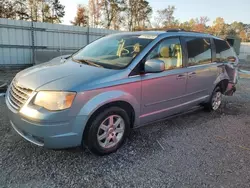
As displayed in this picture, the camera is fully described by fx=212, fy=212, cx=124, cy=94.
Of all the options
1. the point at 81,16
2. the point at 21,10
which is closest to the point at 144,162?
the point at 21,10

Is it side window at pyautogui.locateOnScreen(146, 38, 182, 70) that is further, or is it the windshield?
side window at pyautogui.locateOnScreen(146, 38, 182, 70)

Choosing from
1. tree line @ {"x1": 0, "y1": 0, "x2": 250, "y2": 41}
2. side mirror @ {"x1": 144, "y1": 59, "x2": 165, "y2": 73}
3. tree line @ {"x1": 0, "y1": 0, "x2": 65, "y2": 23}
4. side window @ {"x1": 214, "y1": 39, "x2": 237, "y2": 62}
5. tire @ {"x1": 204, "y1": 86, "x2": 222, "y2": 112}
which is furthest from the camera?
tree line @ {"x1": 0, "y1": 0, "x2": 250, "y2": 41}

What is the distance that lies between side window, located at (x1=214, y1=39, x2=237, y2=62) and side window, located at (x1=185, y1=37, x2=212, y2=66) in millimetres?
331

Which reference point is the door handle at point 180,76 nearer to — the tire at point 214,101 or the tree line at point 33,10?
the tire at point 214,101

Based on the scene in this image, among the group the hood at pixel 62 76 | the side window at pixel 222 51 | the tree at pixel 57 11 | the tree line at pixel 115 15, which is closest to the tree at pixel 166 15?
the tree line at pixel 115 15

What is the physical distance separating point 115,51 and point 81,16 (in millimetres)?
36750

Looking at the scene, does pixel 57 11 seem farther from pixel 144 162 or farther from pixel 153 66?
pixel 144 162

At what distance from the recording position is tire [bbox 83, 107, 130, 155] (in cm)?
263

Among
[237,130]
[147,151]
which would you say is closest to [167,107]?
[147,151]

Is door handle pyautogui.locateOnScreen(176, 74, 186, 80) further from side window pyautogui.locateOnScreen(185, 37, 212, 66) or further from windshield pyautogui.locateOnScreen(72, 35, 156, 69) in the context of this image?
windshield pyautogui.locateOnScreen(72, 35, 156, 69)

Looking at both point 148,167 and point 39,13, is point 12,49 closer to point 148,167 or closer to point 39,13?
point 148,167

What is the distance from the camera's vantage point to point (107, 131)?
2.82 m

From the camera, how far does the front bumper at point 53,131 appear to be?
92.4 inches

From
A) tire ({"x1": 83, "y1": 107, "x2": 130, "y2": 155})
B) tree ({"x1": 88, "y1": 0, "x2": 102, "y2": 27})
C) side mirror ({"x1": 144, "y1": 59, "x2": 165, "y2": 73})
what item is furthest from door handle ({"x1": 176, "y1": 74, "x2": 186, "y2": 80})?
tree ({"x1": 88, "y1": 0, "x2": 102, "y2": 27})
